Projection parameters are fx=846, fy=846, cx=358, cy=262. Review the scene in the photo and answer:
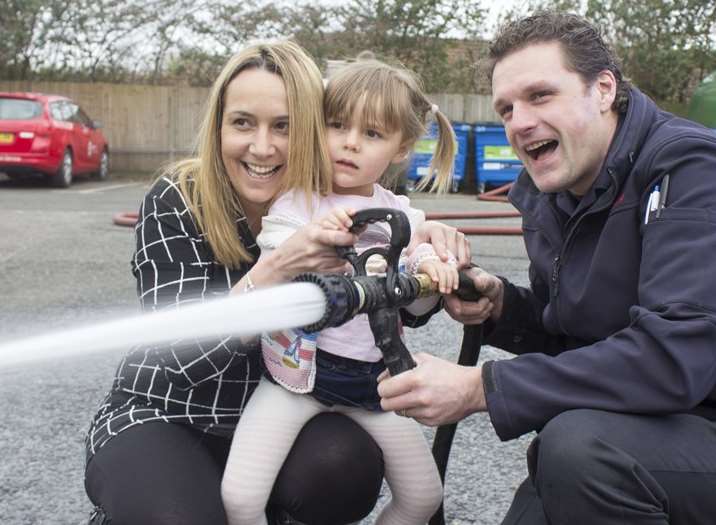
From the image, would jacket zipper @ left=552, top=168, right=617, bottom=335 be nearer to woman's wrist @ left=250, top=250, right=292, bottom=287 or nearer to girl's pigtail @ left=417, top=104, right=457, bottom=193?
girl's pigtail @ left=417, top=104, right=457, bottom=193

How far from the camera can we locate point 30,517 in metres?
2.74

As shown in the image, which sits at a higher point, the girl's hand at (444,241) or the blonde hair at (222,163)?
the blonde hair at (222,163)

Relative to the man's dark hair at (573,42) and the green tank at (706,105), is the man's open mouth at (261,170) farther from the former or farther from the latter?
the green tank at (706,105)

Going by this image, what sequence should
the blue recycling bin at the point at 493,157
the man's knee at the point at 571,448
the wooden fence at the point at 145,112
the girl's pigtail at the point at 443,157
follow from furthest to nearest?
the wooden fence at the point at 145,112
the blue recycling bin at the point at 493,157
the girl's pigtail at the point at 443,157
the man's knee at the point at 571,448

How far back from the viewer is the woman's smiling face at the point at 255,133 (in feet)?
6.80

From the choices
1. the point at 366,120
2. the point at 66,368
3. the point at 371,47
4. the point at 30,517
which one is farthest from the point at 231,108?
the point at 371,47

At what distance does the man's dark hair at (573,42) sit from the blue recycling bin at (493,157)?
12.8 metres

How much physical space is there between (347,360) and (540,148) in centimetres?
69

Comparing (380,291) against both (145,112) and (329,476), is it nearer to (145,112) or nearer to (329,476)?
(329,476)

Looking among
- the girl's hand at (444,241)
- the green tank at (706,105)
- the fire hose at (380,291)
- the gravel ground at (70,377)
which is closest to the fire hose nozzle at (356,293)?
the fire hose at (380,291)

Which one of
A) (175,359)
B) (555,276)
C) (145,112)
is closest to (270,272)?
(175,359)

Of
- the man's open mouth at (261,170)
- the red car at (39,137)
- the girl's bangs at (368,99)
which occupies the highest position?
the girl's bangs at (368,99)

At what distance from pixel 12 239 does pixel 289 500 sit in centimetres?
645

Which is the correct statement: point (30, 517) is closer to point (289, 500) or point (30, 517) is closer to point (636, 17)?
point (289, 500)
